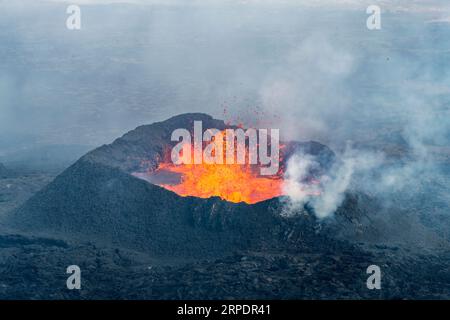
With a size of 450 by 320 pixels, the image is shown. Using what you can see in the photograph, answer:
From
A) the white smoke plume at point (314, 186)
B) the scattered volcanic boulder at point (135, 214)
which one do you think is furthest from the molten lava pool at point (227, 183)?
the scattered volcanic boulder at point (135, 214)

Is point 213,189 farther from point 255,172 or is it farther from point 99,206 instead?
point 99,206

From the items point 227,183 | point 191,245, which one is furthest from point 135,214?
point 227,183

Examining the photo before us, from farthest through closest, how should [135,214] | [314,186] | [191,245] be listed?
[314,186] → [135,214] → [191,245]

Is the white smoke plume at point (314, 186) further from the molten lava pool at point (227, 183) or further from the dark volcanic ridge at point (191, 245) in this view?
the molten lava pool at point (227, 183)

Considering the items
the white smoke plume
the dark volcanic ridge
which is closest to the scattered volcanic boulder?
the dark volcanic ridge

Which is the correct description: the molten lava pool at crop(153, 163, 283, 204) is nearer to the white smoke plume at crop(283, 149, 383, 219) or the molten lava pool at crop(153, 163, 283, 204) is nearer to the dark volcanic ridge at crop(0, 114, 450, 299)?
the white smoke plume at crop(283, 149, 383, 219)

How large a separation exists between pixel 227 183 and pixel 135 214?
21.0 feet

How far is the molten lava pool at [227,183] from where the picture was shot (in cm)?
4153

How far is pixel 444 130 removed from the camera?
73375 mm

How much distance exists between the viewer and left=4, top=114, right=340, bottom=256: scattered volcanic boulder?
3769 centimetres

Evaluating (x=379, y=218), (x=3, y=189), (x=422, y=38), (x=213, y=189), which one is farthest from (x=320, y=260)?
(x=422, y=38)

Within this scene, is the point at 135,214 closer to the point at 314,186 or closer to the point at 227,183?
the point at 227,183

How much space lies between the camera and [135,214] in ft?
131

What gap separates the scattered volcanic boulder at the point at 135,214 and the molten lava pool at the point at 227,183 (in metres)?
2.80
